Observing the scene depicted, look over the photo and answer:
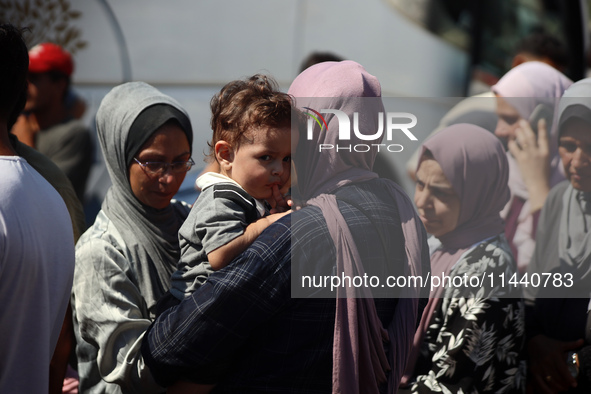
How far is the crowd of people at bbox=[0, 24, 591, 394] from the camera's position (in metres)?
1.59

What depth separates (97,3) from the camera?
4527 mm

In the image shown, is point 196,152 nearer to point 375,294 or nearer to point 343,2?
point 343,2

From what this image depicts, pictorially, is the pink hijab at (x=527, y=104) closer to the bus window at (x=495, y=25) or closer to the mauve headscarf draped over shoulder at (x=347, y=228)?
the mauve headscarf draped over shoulder at (x=347, y=228)

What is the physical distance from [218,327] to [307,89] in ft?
2.31

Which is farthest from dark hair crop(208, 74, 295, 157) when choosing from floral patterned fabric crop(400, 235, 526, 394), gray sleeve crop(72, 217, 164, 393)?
floral patterned fabric crop(400, 235, 526, 394)

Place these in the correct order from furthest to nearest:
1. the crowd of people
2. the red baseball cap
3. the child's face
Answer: the red baseball cap → the child's face → the crowd of people

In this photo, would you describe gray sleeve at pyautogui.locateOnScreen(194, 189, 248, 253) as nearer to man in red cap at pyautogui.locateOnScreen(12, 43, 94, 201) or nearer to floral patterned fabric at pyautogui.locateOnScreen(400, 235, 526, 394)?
floral patterned fabric at pyautogui.locateOnScreen(400, 235, 526, 394)

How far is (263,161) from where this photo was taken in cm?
183

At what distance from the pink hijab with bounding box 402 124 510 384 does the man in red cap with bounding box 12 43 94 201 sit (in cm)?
278

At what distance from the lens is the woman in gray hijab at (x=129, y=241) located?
195 cm

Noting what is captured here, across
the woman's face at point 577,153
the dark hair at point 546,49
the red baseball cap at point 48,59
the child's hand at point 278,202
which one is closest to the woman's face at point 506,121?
the woman's face at point 577,153

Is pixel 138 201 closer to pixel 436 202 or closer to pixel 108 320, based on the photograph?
pixel 108 320

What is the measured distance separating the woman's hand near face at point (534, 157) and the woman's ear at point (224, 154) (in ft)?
3.78

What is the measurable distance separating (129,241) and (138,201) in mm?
171
